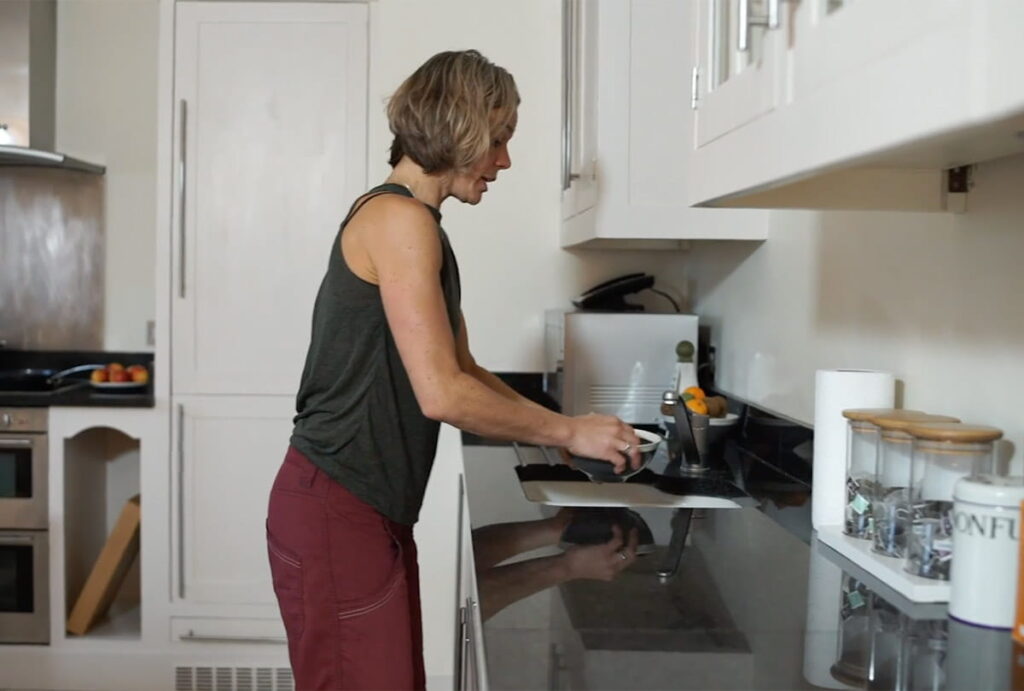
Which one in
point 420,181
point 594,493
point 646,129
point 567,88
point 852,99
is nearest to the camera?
point 852,99

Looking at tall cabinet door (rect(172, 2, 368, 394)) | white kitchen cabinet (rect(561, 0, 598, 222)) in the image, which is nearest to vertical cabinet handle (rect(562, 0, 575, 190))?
white kitchen cabinet (rect(561, 0, 598, 222))

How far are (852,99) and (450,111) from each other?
2.96ft

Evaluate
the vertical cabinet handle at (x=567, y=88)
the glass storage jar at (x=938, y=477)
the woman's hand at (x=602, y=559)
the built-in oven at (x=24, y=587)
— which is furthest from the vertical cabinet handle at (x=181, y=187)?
the glass storage jar at (x=938, y=477)

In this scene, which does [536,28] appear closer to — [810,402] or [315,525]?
[810,402]

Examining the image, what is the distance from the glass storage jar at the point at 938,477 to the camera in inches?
44.8

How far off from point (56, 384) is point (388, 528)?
2.05 m

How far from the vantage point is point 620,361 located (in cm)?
255

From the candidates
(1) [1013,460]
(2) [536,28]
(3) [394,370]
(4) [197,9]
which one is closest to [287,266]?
(4) [197,9]

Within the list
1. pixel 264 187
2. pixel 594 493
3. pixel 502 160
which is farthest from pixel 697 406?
pixel 264 187

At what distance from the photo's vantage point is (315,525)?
1.64 meters

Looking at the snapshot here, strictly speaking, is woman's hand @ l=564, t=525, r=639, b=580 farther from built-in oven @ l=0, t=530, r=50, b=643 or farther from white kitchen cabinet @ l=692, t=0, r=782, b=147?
built-in oven @ l=0, t=530, r=50, b=643

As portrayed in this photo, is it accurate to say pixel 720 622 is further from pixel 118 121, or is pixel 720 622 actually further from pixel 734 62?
pixel 118 121

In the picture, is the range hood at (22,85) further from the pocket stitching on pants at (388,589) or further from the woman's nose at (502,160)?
the pocket stitching on pants at (388,589)

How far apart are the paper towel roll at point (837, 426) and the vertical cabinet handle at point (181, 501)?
2.07 m
